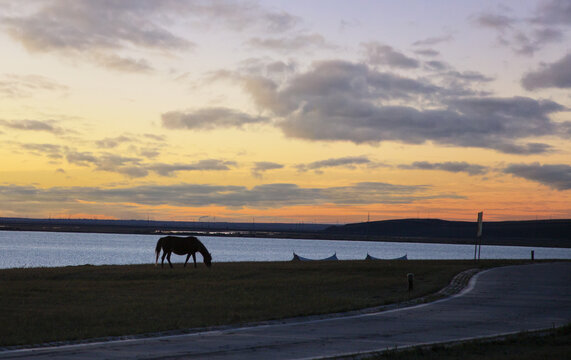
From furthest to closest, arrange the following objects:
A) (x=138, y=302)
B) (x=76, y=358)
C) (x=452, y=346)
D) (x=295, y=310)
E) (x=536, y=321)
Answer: (x=138, y=302) < (x=295, y=310) < (x=536, y=321) < (x=452, y=346) < (x=76, y=358)

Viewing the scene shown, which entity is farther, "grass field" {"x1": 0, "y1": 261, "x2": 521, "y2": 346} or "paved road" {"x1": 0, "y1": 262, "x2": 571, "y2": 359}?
"grass field" {"x1": 0, "y1": 261, "x2": 521, "y2": 346}

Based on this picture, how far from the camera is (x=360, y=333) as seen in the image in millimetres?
18141

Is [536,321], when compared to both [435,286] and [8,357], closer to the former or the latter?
[435,286]

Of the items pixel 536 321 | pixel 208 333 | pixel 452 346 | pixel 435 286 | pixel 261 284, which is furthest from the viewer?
pixel 261 284

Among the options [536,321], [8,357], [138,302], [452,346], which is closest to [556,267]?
[536,321]

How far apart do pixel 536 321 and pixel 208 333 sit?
9853 mm

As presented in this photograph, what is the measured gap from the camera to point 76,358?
14031 mm

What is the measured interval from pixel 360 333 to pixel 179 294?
12.9 m

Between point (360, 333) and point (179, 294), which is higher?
point (360, 333)

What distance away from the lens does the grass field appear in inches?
795

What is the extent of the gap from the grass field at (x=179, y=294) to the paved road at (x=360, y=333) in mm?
1797

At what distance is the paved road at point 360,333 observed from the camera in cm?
1485

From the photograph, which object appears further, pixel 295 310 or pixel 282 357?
pixel 295 310

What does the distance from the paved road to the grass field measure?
1797 mm
